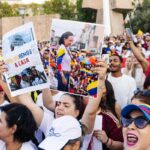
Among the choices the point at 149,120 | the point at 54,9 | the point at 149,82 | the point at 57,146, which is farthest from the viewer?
the point at 54,9

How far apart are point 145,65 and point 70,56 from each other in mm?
1783

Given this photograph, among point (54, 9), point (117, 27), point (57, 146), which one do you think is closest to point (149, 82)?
point (57, 146)

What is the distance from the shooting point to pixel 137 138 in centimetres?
267

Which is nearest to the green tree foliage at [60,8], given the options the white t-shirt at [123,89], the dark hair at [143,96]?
the white t-shirt at [123,89]

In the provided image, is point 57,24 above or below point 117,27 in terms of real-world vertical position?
above

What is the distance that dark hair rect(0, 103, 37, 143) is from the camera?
12.0 ft

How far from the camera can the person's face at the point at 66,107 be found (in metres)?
3.80

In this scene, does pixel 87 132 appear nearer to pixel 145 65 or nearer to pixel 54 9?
pixel 145 65

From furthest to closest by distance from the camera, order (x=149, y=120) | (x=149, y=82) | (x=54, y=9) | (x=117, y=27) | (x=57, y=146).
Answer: (x=54, y=9) → (x=117, y=27) → (x=149, y=82) → (x=57, y=146) → (x=149, y=120)

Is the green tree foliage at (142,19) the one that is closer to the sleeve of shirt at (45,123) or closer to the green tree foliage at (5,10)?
the green tree foliage at (5,10)

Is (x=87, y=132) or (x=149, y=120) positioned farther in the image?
(x=87, y=132)

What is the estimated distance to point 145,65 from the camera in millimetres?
5402

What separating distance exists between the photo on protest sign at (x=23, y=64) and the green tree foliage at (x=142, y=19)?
3857 centimetres

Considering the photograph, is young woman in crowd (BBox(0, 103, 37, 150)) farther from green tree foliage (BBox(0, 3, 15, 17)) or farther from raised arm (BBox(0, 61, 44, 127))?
green tree foliage (BBox(0, 3, 15, 17))
